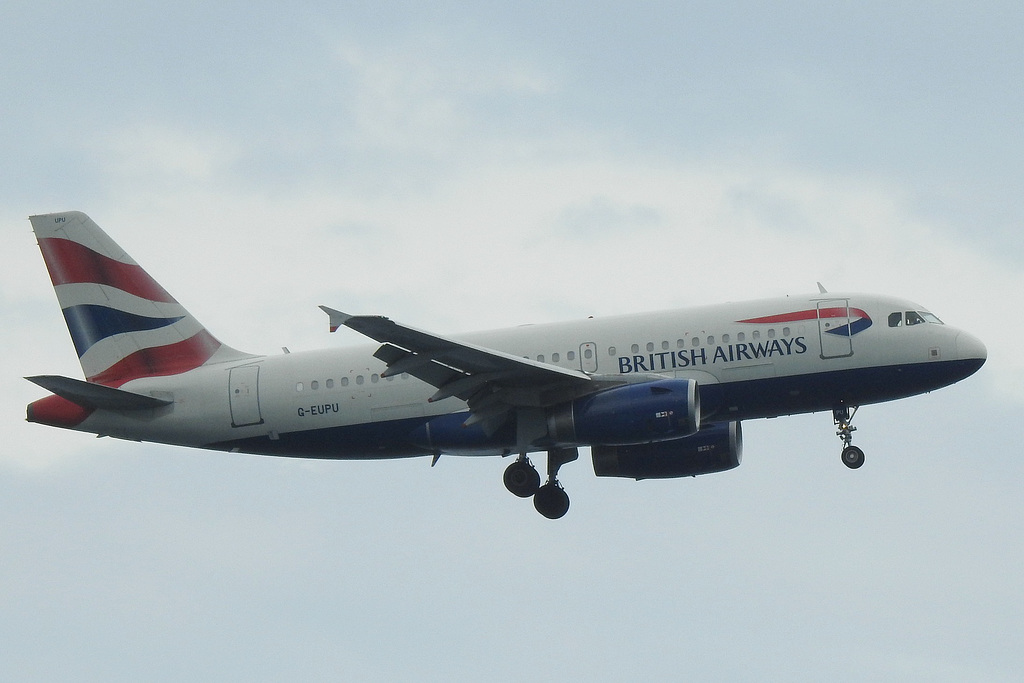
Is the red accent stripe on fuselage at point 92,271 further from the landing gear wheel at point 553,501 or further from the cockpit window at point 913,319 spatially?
the cockpit window at point 913,319

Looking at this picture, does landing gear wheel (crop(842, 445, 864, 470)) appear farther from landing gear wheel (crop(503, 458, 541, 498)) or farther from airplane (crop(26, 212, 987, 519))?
landing gear wheel (crop(503, 458, 541, 498))

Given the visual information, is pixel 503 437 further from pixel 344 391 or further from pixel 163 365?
pixel 163 365

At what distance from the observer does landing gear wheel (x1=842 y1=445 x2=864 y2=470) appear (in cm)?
3553

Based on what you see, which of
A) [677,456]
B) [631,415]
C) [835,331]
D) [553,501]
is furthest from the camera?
[677,456]

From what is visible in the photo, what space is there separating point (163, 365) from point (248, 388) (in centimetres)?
307

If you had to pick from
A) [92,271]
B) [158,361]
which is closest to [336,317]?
[158,361]

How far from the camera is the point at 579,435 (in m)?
34.0

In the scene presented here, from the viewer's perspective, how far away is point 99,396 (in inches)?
1449

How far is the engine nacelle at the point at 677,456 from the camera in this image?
38812 millimetres

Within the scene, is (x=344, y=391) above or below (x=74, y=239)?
below

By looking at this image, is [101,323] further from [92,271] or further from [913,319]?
[913,319]

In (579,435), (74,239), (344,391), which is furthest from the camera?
(74,239)

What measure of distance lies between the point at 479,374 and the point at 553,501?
5.94 metres

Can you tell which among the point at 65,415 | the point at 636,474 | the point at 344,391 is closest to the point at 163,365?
the point at 65,415
